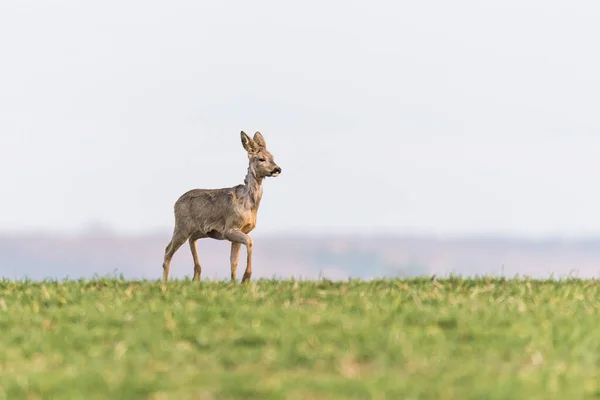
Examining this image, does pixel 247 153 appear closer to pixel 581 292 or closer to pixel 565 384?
pixel 581 292

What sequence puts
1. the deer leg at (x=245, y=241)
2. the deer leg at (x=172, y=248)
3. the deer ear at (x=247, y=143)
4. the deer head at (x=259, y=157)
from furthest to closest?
the deer leg at (x=172, y=248) → the deer ear at (x=247, y=143) → the deer head at (x=259, y=157) → the deer leg at (x=245, y=241)

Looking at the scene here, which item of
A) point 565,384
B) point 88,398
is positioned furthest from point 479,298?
point 88,398

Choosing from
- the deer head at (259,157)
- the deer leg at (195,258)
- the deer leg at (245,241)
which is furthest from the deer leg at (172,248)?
the deer head at (259,157)

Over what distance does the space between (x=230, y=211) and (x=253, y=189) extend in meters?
0.63

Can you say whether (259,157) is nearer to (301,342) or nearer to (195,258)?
(195,258)

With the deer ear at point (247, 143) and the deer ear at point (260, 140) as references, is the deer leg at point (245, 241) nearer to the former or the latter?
the deer ear at point (247, 143)

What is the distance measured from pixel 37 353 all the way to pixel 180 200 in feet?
29.6

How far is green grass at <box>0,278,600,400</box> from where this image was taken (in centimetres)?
941

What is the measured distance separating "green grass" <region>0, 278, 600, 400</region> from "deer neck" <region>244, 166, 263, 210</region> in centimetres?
303

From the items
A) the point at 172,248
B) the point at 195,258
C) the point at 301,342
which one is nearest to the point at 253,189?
the point at 195,258

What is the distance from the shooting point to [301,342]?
37.1 feet

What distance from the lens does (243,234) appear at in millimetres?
18703

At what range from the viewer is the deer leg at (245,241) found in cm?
1808

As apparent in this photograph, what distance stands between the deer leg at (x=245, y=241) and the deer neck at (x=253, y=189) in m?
0.70
